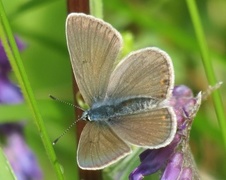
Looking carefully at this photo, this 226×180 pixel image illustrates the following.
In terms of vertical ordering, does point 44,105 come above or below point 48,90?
above

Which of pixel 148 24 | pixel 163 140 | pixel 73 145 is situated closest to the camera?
pixel 163 140

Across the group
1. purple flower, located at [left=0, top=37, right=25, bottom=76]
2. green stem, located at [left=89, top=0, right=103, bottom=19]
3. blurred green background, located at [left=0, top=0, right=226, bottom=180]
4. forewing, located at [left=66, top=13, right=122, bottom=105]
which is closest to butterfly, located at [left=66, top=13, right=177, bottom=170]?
forewing, located at [left=66, top=13, right=122, bottom=105]

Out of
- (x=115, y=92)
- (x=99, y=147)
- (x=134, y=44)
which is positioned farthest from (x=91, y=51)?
(x=134, y=44)

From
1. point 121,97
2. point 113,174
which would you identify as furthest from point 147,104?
point 113,174

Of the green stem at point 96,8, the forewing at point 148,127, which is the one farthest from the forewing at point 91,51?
the green stem at point 96,8

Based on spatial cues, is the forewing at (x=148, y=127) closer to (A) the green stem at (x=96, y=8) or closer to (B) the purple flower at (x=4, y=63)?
(A) the green stem at (x=96, y=8)

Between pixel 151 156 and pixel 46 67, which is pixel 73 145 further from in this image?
pixel 151 156

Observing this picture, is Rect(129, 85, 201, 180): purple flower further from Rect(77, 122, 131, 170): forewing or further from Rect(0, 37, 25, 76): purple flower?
Rect(0, 37, 25, 76): purple flower
